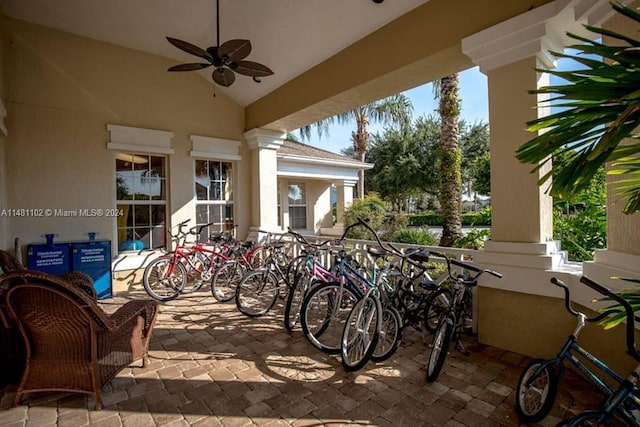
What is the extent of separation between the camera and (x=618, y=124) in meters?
0.69

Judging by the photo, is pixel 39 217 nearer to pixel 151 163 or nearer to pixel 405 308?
pixel 151 163

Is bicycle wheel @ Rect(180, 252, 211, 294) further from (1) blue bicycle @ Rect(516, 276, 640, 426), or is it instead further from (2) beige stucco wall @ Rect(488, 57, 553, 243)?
(1) blue bicycle @ Rect(516, 276, 640, 426)

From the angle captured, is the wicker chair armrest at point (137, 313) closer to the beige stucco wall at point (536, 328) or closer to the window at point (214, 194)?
the beige stucco wall at point (536, 328)

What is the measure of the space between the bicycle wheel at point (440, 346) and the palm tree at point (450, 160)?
4.39 metres

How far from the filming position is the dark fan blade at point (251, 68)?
358 centimetres

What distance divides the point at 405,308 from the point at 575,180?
2.77 metres

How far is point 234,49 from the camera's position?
332cm

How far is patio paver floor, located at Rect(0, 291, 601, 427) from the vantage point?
6.93 feet

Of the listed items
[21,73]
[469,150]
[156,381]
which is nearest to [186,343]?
[156,381]

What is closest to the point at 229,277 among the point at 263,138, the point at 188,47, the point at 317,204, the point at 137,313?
the point at 137,313

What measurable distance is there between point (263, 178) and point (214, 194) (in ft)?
3.20

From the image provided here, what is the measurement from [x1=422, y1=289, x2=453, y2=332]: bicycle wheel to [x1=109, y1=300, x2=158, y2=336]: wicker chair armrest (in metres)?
2.51

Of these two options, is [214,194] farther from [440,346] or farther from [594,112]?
[594,112]

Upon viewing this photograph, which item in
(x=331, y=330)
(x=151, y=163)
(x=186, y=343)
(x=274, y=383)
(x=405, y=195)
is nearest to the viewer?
(x=274, y=383)
